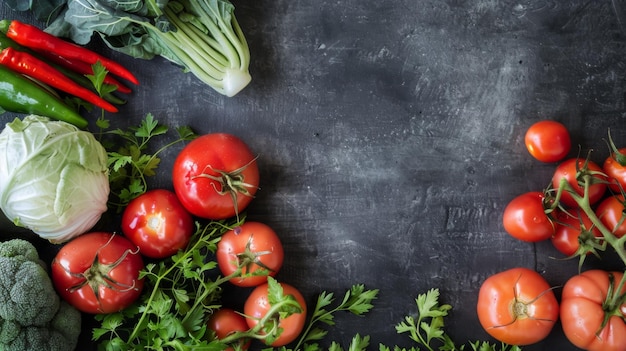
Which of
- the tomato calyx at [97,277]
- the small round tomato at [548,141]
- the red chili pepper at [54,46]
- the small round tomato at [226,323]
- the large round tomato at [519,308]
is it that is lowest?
the small round tomato at [226,323]

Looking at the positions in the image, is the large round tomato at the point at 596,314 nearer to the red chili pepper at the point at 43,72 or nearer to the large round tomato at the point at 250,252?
the large round tomato at the point at 250,252

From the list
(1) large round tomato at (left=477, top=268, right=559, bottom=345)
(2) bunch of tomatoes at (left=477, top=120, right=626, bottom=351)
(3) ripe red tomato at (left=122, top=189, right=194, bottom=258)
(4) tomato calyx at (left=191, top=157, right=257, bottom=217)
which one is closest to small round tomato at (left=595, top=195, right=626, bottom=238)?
(2) bunch of tomatoes at (left=477, top=120, right=626, bottom=351)

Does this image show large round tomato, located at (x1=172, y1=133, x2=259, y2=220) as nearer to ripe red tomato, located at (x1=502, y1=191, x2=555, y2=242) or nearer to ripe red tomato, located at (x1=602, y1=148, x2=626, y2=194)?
ripe red tomato, located at (x1=502, y1=191, x2=555, y2=242)

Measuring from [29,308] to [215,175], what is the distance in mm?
546

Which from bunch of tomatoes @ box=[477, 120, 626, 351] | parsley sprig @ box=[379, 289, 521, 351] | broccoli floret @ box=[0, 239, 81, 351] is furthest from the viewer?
parsley sprig @ box=[379, 289, 521, 351]

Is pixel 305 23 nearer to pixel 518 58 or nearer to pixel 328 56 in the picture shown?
pixel 328 56

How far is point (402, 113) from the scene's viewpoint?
6.03 feet

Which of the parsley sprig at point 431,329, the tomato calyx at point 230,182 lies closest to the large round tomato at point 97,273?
the tomato calyx at point 230,182

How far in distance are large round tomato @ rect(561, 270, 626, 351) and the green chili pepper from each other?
1419mm

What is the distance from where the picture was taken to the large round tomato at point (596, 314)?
162 cm

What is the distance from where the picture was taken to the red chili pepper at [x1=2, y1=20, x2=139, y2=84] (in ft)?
5.59

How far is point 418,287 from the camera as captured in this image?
1.81 m

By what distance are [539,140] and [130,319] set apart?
1224 mm

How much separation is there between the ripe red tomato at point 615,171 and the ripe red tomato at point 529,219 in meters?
0.19
